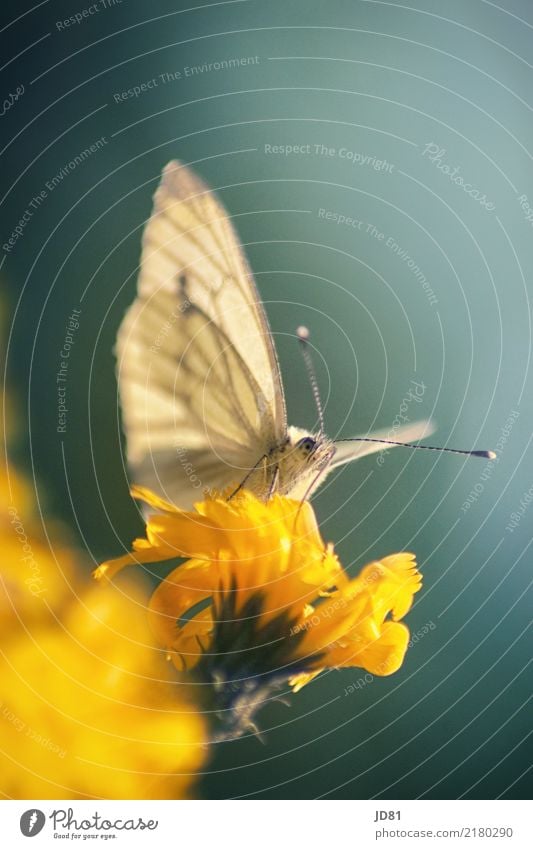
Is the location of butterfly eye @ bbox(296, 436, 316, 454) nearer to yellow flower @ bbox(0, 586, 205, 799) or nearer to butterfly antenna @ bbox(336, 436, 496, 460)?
butterfly antenna @ bbox(336, 436, 496, 460)

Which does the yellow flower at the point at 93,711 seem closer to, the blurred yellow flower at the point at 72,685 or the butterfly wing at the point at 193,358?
the blurred yellow flower at the point at 72,685

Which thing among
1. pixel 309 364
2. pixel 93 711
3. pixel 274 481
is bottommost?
pixel 93 711

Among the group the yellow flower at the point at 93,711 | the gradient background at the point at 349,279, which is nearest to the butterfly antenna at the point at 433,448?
the gradient background at the point at 349,279

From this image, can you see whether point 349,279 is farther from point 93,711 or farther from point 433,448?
point 93,711

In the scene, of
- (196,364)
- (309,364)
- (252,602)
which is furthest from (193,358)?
(252,602)

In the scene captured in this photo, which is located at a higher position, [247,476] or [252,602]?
[247,476]

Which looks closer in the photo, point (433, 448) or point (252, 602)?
point (252, 602)
